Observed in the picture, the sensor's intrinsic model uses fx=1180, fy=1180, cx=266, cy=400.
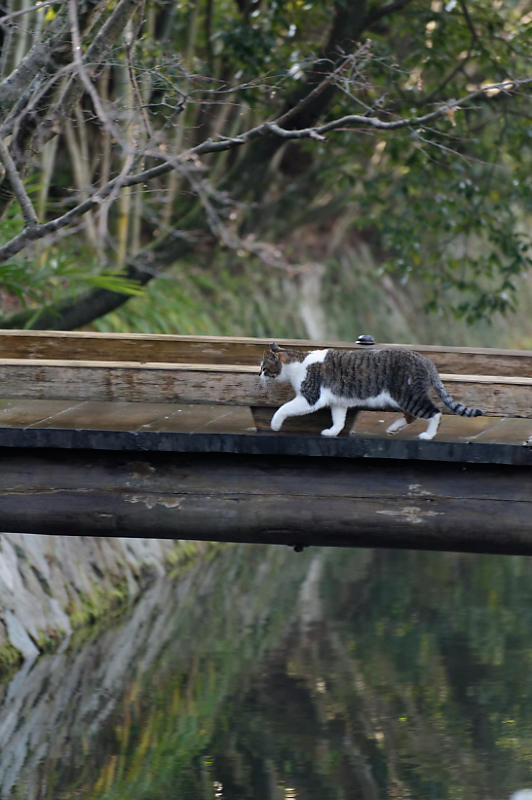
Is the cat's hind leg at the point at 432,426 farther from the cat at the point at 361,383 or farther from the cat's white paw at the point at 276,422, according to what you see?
the cat's white paw at the point at 276,422

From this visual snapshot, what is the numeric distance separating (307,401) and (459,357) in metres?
1.17

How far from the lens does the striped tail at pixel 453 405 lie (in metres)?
4.55

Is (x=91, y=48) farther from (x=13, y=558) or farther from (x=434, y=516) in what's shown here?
(x=13, y=558)

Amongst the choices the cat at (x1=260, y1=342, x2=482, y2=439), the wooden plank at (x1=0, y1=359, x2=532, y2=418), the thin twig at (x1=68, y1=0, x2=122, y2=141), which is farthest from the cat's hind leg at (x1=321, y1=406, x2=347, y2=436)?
the thin twig at (x1=68, y1=0, x2=122, y2=141)

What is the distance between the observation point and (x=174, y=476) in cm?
461

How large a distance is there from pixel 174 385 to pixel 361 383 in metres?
0.75

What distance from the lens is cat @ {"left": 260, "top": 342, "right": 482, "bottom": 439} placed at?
15.0 feet

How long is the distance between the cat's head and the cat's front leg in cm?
15

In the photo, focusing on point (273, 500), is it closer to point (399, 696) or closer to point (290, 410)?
point (290, 410)

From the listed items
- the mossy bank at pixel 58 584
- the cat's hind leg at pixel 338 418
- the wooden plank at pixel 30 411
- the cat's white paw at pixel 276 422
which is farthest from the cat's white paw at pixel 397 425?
the mossy bank at pixel 58 584

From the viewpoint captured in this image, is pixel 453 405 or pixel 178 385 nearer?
pixel 453 405

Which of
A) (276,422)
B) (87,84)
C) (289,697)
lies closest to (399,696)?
(289,697)

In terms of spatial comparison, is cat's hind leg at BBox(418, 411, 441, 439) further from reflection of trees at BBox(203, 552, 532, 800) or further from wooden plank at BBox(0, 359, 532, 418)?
reflection of trees at BBox(203, 552, 532, 800)

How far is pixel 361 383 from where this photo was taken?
15.3ft
